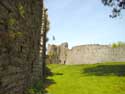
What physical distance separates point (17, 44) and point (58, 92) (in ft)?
23.0

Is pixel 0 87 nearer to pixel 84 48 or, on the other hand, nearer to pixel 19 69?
pixel 19 69

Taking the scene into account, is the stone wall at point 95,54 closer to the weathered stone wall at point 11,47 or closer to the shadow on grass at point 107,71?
the shadow on grass at point 107,71

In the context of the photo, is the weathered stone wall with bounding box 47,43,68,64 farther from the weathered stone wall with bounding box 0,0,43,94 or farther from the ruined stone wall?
the weathered stone wall with bounding box 0,0,43,94

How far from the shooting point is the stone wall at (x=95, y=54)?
3994cm

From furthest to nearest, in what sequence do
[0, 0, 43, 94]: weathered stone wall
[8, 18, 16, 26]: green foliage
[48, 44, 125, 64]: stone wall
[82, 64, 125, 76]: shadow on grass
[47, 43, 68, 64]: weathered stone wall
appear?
[47, 43, 68, 64]: weathered stone wall, [48, 44, 125, 64]: stone wall, [82, 64, 125, 76]: shadow on grass, [8, 18, 16, 26]: green foliage, [0, 0, 43, 94]: weathered stone wall

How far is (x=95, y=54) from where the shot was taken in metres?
42.0

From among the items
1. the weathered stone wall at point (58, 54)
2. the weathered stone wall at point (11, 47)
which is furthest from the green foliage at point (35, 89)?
the weathered stone wall at point (58, 54)

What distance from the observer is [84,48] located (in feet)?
140

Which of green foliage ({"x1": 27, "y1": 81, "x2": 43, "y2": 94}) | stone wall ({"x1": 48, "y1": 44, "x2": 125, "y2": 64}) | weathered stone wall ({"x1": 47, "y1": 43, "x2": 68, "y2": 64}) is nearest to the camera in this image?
green foliage ({"x1": 27, "y1": 81, "x2": 43, "y2": 94})

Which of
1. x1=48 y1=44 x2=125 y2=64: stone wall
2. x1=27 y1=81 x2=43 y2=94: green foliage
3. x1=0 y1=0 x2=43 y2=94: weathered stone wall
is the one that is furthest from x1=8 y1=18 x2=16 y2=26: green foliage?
x1=48 y1=44 x2=125 y2=64: stone wall

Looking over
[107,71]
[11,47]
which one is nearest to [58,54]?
[107,71]

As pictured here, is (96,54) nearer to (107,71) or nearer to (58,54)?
(58,54)

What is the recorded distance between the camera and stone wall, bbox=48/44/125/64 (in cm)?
3994

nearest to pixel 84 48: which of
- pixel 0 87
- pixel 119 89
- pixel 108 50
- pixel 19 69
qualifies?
pixel 108 50
